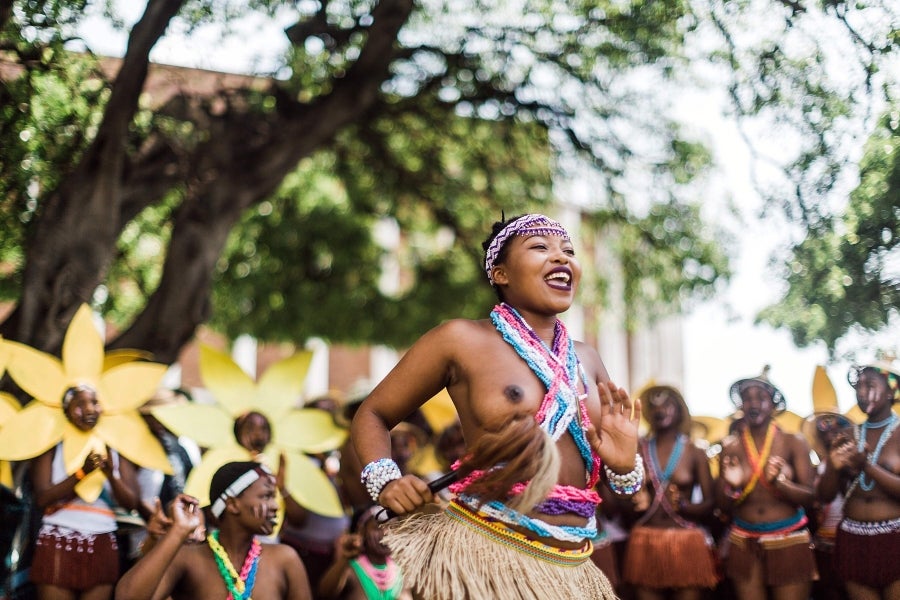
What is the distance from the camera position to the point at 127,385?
564cm

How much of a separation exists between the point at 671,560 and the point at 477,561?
11.1ft

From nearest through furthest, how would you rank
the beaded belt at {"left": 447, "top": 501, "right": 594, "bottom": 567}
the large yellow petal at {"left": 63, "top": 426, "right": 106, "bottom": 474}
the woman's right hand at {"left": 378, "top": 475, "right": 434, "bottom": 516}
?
the woman's right hand at {"left": 378, "top": 475, "right": 434, "bottom": 516}
the beaded belt at {"left": 447, "top": 501, "right": 594, "bottom": 567}
the large yellow petal at {"left": 63, "top": 426, "right": 106, "bottom": 474}

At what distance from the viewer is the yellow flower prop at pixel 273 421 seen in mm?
5758

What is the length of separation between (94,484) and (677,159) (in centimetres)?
565

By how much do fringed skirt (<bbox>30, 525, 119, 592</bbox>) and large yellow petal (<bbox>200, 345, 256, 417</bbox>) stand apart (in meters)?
1.21

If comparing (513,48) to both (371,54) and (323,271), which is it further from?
(323,271)

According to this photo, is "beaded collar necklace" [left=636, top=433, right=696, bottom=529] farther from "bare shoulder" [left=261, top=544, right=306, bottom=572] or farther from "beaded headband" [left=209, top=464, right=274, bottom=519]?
"beaded headband" [left=209, top=464, right=274, bottom=519]

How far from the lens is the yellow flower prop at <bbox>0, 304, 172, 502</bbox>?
5195 millimetres

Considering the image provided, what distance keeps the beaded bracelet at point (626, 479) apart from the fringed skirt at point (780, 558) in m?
2.81

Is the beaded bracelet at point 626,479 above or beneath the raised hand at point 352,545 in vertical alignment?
above

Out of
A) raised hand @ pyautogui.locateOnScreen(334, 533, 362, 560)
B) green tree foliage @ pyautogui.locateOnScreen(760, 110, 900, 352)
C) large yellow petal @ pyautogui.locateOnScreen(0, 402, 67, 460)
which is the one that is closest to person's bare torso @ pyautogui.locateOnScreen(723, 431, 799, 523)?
green tree foliage @ pyautogui.locateOnScreen(760, 110, 900, 352)

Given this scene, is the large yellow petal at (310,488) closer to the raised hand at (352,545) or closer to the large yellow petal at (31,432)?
the raised hand at (352,545)

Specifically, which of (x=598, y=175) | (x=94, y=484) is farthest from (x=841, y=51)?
(x=94, y=484)

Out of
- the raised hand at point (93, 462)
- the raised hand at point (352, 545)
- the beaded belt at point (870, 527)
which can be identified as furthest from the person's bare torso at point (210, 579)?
the beaded belt at point (870, 527)
